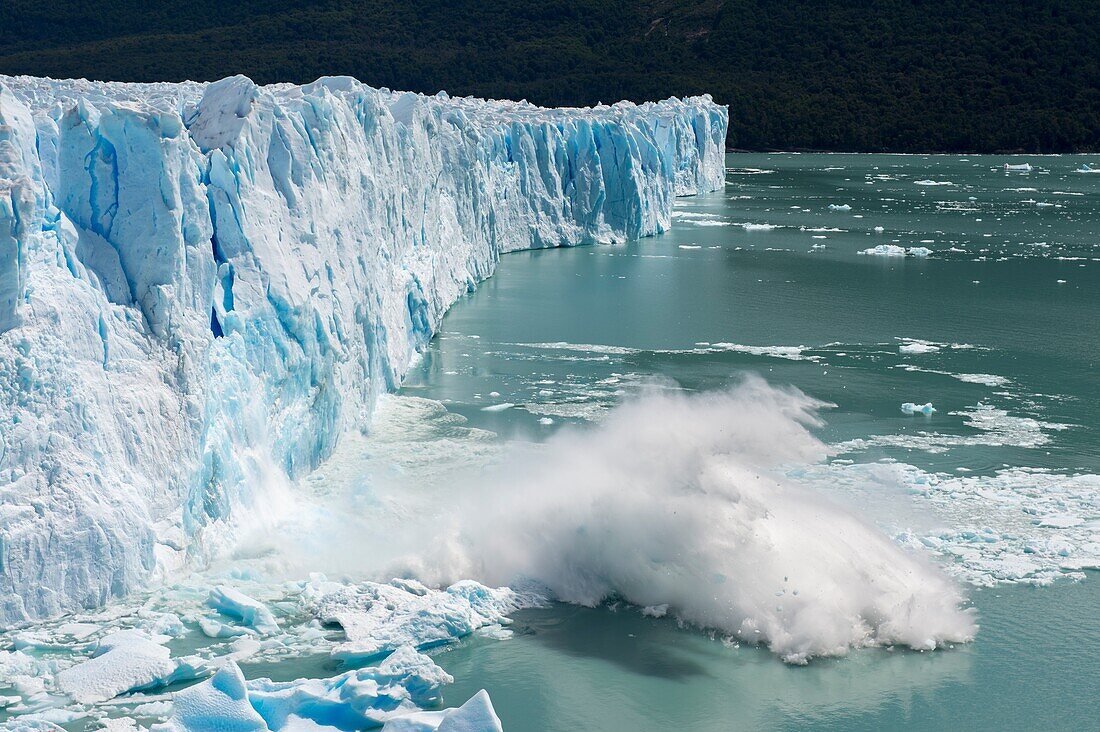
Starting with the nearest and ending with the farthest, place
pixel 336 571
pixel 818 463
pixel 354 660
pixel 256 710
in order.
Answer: pixel 256 710 → pixel 354 660 → pixel 336 571 → pixel 818 463

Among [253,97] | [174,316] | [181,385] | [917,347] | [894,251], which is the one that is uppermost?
[253,97]

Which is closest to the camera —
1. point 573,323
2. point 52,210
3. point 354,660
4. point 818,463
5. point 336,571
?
point 354,660

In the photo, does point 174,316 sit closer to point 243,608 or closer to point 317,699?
point 243,608

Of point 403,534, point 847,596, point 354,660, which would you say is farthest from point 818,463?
point 354,660

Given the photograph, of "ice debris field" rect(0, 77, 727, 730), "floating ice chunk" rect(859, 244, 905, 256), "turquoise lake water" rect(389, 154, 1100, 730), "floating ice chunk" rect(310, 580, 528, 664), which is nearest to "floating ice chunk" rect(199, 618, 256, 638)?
"ice debris field" rect(0, 77, 727, 730)

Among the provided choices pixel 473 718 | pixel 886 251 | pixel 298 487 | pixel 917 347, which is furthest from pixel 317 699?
pixel 886 251

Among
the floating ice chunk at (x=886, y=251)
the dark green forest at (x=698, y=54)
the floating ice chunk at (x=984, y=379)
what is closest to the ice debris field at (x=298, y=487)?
the floating ice chunk at (x=984, y=379)

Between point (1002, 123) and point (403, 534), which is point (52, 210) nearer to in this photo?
point (403, 534)
